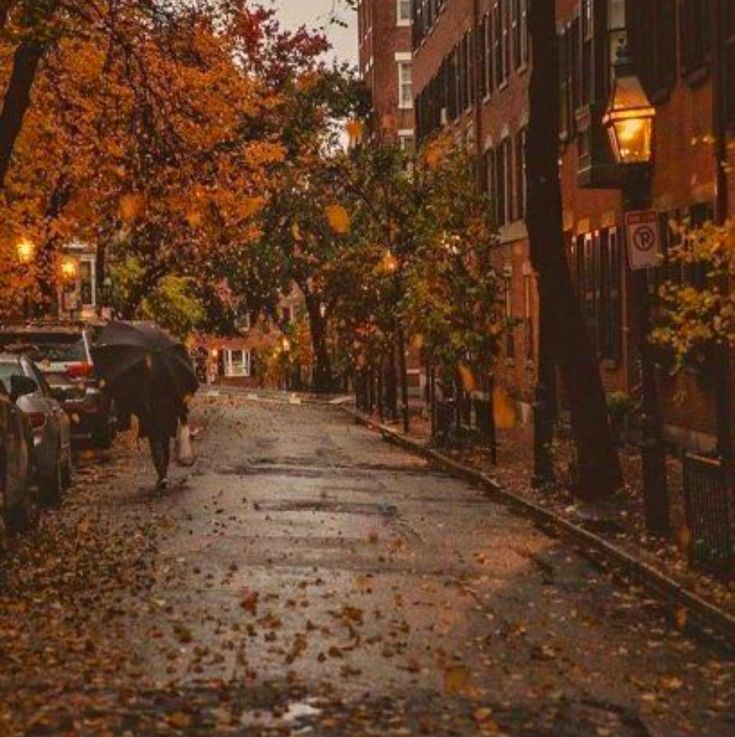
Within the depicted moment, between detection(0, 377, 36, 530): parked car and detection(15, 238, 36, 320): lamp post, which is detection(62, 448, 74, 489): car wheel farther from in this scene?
detection(15, 238, 36, 320): lamp post

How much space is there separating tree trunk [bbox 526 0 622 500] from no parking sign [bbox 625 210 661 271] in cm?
401

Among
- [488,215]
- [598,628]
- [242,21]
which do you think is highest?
[242,21]

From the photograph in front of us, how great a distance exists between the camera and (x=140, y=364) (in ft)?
78.7

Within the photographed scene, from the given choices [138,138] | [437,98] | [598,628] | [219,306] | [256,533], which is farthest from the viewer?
[219,306]

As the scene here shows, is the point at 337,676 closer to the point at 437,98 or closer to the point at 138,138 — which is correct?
the point at 138,138

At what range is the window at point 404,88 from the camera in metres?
86.2

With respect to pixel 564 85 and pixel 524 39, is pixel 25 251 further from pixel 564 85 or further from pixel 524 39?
pixel 524 39

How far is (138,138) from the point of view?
76.4ft

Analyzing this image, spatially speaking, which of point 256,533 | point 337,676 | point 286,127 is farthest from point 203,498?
point 286,127

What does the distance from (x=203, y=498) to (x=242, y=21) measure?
Result: 14164mm

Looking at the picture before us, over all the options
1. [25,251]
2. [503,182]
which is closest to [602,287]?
[25,251]

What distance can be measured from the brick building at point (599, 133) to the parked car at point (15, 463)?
5.63 m

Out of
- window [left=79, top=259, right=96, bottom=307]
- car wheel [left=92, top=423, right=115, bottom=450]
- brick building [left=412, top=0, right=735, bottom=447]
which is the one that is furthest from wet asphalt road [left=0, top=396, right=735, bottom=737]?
window [left=79, top=259, right=96, bottom=307]

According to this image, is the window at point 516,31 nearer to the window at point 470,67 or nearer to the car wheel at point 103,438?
the window at point 470,67
